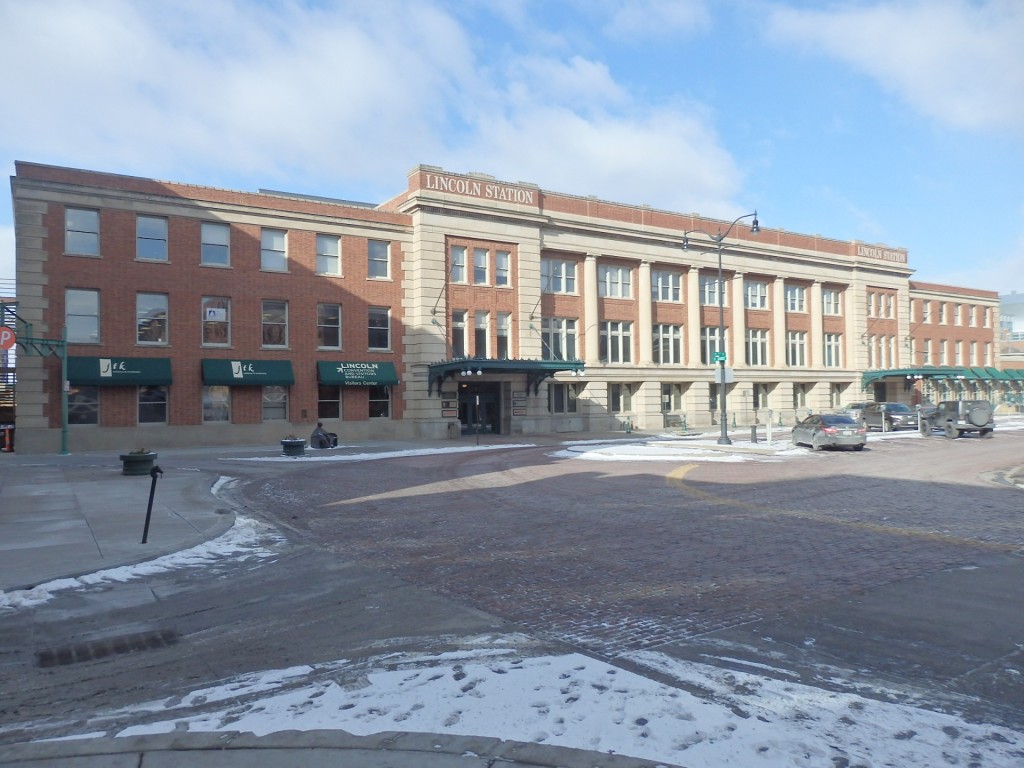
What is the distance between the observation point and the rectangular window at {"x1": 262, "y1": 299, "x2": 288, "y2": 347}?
3647 cm

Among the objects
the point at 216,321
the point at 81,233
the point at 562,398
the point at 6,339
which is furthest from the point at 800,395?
the point at 6,339

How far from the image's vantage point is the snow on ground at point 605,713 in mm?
4383

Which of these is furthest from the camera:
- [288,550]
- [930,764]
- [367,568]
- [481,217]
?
[481,217]

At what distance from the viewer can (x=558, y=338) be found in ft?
149

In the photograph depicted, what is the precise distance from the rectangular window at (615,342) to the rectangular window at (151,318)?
24456 mm

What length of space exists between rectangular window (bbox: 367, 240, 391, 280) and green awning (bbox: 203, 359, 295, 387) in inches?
254

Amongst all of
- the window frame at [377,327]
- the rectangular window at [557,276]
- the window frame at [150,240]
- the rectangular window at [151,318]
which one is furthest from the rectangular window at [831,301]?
the rectangular window at [151,318]

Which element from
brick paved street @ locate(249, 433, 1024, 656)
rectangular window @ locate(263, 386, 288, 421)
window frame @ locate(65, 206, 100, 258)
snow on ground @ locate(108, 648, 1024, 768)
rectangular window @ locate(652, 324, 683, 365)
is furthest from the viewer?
rectangular window @ locate(652, 324, 683, 365)

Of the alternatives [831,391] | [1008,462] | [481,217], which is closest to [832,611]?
[1008,462]

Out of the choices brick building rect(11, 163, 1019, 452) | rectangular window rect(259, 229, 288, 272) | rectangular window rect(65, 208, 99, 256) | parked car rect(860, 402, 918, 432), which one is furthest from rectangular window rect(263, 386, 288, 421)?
parked car rect(860, 402, 918, 432)

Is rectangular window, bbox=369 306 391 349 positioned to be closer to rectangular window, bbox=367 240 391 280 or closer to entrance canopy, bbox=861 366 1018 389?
rectangular window, bbox=367 240 391 280

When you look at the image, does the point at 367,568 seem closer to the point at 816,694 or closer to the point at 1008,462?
the point at 816,694

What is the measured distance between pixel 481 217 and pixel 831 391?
33950 millimetres

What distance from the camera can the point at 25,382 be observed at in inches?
1220
